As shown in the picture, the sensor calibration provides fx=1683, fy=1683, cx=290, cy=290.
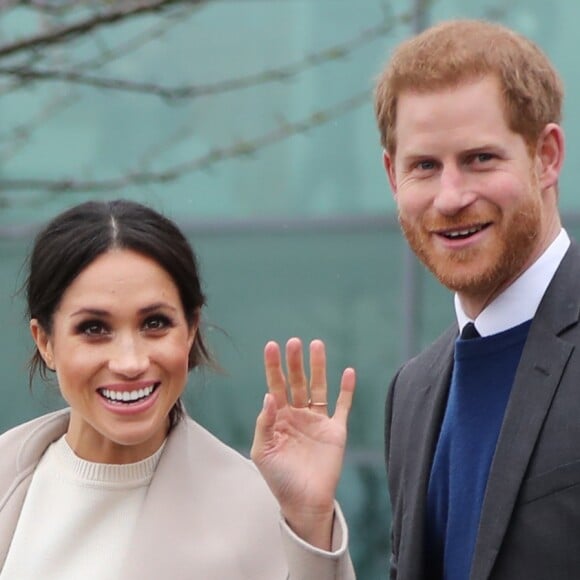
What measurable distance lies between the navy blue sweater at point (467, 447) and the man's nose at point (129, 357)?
2.07 ft

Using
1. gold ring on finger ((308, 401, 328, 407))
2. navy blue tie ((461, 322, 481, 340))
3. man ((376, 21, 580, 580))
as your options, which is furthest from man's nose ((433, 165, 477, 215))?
gold ring on finger ((308, 401, 328, 407))

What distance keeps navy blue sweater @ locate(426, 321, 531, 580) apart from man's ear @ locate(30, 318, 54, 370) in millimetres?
880

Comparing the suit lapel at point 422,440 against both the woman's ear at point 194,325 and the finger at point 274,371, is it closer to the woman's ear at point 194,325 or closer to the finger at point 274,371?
the finger at point 274,371

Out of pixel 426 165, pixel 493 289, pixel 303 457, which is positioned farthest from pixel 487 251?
pixel 303 457

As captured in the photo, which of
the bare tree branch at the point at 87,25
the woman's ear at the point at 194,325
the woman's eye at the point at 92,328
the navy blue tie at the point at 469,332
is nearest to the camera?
the navy blue tie at the point at 469,332

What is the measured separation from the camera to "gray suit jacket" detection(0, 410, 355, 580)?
3496 mm

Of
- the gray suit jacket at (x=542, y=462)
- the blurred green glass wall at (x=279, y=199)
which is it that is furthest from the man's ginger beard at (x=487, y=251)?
the blurred green glass wall at (x=279, y=199)

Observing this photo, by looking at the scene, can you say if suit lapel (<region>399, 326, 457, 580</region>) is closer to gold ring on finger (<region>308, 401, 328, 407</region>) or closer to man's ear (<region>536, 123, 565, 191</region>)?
gold ring on finger (<region>308, 401, 328, 407</region>)

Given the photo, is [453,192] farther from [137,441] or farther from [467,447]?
[137,441]

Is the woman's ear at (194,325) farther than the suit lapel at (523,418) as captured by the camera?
Yes

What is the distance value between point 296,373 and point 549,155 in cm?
66

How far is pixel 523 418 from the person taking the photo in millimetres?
3055

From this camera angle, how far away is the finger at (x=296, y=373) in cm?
328

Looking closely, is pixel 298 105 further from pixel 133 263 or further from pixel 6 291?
pixel 133 263
